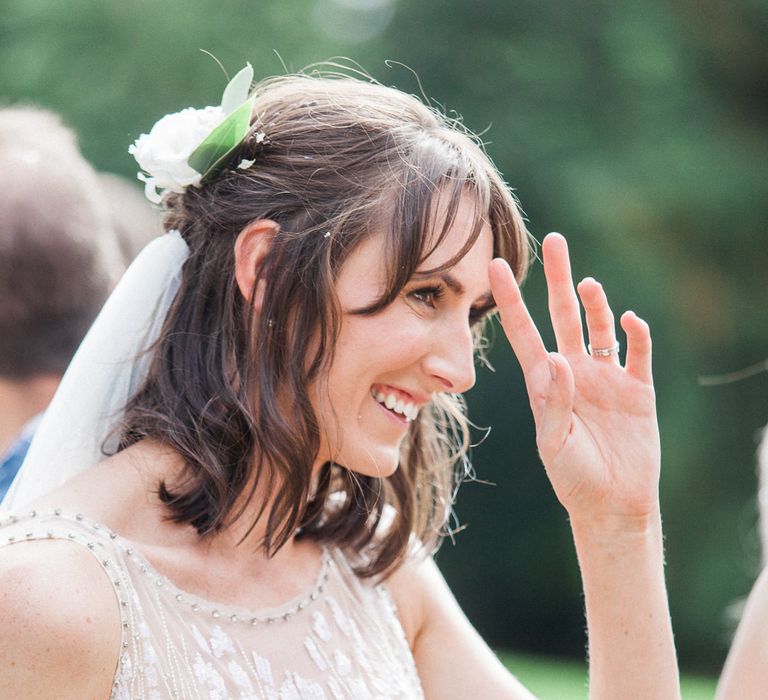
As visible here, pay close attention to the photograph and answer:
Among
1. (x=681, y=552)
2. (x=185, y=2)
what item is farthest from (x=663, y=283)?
(x=185, y=2)

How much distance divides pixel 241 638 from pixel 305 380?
570mm

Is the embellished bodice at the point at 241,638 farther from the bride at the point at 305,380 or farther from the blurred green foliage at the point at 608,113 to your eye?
the blurred green foliage at the point at 608,113

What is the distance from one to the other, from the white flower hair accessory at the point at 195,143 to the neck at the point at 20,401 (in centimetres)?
88

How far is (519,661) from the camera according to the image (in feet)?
29.1

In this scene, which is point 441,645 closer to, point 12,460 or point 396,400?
point 396,400

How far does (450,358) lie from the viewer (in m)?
2.52

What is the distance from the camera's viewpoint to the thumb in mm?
2387

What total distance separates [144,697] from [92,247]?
1.56 m

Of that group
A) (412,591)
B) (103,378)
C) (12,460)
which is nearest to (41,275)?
(12,460)

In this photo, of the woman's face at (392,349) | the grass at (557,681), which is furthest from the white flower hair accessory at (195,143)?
the grass at (557,681)

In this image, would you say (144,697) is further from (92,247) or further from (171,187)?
(92,247)

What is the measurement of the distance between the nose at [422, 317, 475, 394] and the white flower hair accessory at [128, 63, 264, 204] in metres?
0.60

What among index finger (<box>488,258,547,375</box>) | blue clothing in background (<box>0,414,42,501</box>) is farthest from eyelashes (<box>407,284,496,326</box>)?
blue clothing in background (<box>0,414,42,501</box>)

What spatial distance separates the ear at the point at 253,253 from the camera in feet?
8.10
